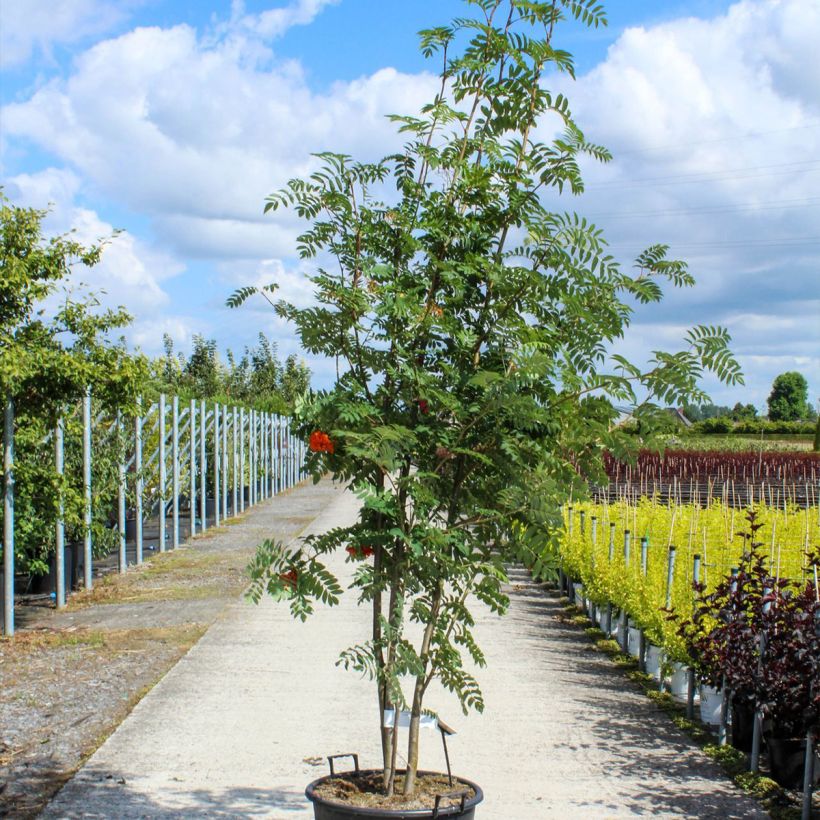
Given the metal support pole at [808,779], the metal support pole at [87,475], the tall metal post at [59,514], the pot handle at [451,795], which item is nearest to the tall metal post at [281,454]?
the metal support pole at [87,475]

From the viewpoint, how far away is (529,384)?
3.81 m

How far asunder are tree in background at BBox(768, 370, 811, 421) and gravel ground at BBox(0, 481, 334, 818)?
355 ft

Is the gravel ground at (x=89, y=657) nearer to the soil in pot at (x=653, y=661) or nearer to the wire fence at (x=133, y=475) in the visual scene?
the wire fence at (x=133, y=475)

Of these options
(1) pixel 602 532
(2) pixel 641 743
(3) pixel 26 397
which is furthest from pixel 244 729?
(1) pixel 602 532

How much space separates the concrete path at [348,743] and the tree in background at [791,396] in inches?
4431

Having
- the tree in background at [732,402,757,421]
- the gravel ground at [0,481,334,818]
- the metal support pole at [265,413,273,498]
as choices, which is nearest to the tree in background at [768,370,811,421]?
the tree in background at [732,402,757,421]

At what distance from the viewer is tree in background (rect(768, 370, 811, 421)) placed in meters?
115

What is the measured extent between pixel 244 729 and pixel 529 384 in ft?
11.0

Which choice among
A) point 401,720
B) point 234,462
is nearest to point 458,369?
point 401,720

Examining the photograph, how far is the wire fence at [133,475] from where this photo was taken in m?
9.27

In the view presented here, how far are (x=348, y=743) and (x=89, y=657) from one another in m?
3.18

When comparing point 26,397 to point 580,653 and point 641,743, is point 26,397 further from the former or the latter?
point 641,743

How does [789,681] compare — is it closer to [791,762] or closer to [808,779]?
[791,762]

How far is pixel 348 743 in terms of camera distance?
592cm
